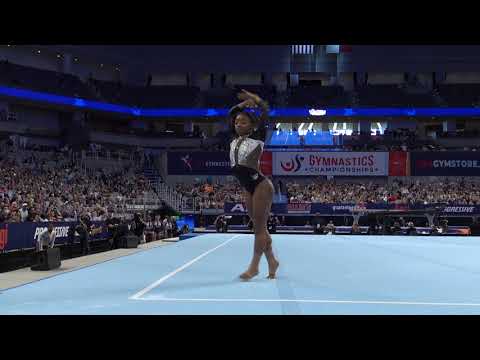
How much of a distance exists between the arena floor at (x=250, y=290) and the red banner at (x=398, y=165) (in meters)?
26.2

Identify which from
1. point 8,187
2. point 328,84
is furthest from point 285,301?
point 328,84

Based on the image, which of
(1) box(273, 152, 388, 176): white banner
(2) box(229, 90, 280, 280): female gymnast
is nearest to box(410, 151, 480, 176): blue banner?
(1) box(273, 152, 388, 176): white banner

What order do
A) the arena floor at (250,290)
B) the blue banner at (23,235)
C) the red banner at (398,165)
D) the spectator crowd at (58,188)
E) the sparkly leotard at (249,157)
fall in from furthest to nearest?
the red banner at (398,165) < the spectator crowd at (58,188) < the blue banner at (23,235) < the sparkly leotard at (249,157) < the arena floor at (250,290)

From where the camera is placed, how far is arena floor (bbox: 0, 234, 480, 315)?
427 cm

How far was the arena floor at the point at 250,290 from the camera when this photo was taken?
4.27m

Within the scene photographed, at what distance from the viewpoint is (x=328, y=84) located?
47094 millimetres

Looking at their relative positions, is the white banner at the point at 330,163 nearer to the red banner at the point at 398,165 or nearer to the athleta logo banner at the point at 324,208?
the red banner at the point at 398,165

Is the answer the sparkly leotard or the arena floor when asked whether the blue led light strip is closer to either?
the arena floor

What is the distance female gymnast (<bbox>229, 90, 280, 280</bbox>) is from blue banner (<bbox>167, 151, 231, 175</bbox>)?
28.0m

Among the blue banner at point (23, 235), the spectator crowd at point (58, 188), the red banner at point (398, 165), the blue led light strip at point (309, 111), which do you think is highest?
the blue led light strip at point (309, 111)

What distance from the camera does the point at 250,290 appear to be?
5289 mm

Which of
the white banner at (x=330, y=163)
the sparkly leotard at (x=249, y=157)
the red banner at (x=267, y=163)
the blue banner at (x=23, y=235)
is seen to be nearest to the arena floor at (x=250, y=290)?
the sparkly leotard at (x=249, y=157)

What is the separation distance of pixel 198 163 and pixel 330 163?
978 centimetres
